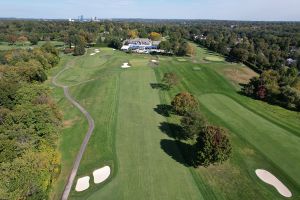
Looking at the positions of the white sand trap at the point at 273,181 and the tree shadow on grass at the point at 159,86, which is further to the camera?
the tree shadow on grass at the point at 159,86

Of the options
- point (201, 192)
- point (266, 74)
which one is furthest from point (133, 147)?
point (266, 74)

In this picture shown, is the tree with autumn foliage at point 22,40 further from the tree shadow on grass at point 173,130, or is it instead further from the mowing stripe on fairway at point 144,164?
the tree shadow on grass at point 173,130

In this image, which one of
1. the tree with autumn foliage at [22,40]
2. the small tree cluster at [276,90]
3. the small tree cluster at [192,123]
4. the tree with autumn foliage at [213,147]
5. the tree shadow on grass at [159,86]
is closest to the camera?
the tree with autumn foliage at [213,147]

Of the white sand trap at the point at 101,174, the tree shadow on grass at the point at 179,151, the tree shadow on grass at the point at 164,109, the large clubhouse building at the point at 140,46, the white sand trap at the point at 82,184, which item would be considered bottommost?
the white sand trap at the point at 82,184

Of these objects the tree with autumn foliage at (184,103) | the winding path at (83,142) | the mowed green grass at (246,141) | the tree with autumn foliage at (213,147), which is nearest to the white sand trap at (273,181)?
the mowed green grass at (246,141)

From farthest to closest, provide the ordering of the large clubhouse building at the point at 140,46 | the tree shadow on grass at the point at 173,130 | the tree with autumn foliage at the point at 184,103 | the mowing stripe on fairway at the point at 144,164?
the large clubhouse building at the point at 140,46, the tree with autumn foliage at the point at 184,103, the tree shadow on grass at the point at 173,130, the mowing stripe on fairway at the point at 144,164

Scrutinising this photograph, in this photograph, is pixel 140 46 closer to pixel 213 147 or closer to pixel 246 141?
pixel 246 141

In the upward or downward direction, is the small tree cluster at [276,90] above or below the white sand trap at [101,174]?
above

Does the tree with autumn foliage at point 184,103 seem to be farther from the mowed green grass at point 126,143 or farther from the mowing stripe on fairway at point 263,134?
the mowing stripe on fairway at point 263,134
